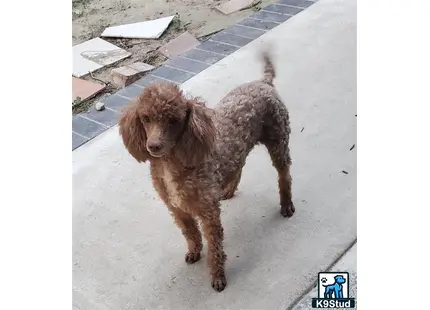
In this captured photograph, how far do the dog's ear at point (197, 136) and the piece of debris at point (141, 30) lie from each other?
1681 mm

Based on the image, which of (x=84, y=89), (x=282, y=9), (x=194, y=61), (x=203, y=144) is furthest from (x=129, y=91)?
(x=282, y=9)

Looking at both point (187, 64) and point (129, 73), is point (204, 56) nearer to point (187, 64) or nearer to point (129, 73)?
point (187, 64)

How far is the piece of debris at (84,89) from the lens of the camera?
2.95m

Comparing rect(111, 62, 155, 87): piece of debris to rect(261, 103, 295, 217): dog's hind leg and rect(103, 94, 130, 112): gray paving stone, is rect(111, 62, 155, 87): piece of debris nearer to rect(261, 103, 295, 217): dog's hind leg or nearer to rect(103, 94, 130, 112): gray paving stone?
rect(103, 94, 130, 112): gray paving stone

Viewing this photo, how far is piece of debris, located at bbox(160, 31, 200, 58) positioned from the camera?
3.35m

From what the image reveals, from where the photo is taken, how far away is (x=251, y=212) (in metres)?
2.54

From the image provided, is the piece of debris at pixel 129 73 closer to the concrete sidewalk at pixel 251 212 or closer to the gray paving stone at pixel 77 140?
the concrete sidewalk at pixel 251 212

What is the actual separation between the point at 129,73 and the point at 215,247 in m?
1.35

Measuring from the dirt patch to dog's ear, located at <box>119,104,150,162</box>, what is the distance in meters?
1.45
